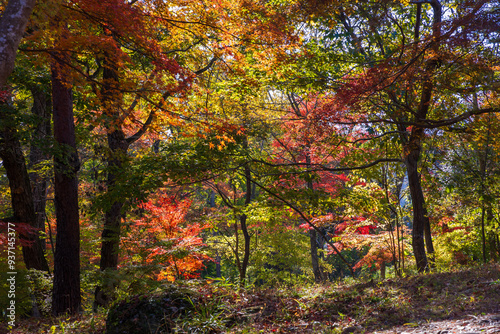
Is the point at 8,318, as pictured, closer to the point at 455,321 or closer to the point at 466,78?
the point at 455,321

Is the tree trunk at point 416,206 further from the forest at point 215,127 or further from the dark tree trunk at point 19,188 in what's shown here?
the dark tree trunk at point 19,188

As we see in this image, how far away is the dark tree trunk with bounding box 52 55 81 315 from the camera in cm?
626

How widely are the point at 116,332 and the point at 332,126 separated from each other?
5604mm

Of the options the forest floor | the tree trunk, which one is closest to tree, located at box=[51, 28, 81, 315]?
the forest floor

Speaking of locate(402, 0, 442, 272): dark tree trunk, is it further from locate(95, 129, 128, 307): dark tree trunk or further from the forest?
locate(95, 129, 128, 307): dark tree trunk

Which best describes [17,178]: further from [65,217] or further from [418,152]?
[418,152]

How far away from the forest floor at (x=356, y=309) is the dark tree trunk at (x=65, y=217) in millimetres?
659

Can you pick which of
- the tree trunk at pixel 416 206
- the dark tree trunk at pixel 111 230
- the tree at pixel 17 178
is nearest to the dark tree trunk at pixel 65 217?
the tree at pixel 17 178

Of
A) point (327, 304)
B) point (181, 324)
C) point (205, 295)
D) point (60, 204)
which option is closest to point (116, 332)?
point (181, 324)

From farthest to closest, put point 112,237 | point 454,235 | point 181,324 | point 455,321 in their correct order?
point 454,235 < point 112,237 < point 181,324 < point 455,321

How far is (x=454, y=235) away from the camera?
11406 mm

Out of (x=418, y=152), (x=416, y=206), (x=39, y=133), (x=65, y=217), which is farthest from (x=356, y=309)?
(x=39, y=133)

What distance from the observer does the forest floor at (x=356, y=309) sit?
11.3ft

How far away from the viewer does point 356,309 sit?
4469mm
